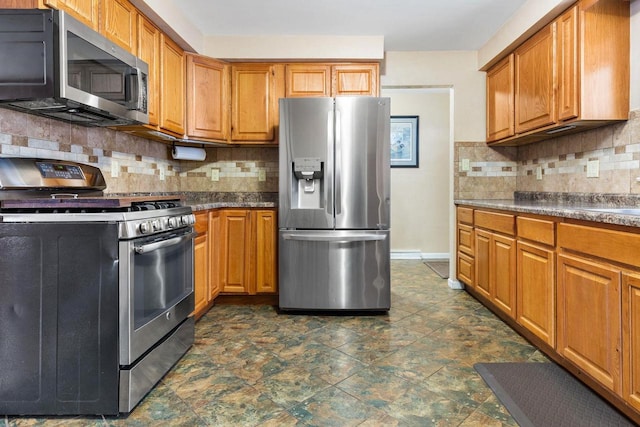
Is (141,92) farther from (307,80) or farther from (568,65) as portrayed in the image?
(568,65)

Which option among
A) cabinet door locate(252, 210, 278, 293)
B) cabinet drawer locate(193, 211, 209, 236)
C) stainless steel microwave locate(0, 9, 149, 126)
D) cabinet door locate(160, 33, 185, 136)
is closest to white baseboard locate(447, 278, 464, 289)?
cabinet door locate(252, 210, 278, 293)

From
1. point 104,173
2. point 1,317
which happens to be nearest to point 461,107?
point 104,173

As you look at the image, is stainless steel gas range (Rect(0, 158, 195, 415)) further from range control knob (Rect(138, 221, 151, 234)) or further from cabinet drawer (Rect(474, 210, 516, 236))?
cabinet drawer (Rect(474, 210, 516, 236))

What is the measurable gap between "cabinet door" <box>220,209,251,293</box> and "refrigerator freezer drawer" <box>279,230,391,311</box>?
0.49 meters

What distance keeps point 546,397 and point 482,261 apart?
4.53ft

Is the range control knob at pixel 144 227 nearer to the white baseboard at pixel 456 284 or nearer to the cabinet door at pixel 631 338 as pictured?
the cabinet door at pixel 631 338

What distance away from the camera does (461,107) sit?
362 cm

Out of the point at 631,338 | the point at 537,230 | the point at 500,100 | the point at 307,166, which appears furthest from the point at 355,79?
the point at 631,338

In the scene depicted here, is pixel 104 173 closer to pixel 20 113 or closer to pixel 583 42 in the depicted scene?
pixel 20 113

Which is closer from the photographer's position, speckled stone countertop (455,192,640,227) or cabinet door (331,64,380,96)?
speckled stone countertop (455,192,640,227)

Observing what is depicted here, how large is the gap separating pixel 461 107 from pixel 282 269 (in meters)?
2.31

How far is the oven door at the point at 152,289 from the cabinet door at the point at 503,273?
2.07 meters

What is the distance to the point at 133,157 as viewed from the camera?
111 inches

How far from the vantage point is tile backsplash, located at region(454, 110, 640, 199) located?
2.27 m
